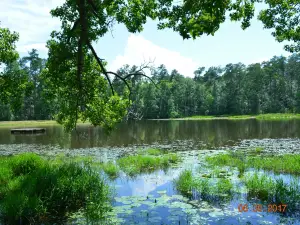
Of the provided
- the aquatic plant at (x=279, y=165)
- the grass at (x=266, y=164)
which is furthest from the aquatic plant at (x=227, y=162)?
the aquatic plant at (x=279, y=165)

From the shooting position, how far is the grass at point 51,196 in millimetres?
8842

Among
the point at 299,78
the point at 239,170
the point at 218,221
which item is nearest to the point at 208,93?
the point at 299,78

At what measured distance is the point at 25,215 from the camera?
28.7 ft

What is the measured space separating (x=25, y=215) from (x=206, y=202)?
6231 millimetres

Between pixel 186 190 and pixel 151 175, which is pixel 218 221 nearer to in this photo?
pixel 186 190

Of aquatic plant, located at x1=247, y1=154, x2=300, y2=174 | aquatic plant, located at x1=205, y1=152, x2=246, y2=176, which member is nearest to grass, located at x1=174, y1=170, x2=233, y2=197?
aquatic plant, located at x1=205, y1=152, x2=246, y2=176

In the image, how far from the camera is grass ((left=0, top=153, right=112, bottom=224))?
884cm

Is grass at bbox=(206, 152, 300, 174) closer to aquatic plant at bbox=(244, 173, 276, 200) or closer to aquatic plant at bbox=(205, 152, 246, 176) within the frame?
aquatic plant at bbox=(205, 152, 246, 176)

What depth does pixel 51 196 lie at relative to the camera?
9.61m
